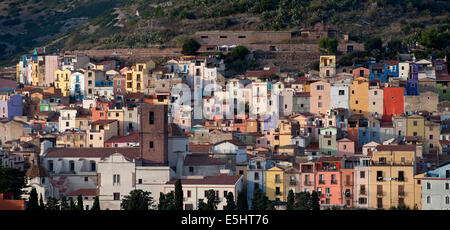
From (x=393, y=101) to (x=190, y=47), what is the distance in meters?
16.9

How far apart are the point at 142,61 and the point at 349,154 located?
2200 cm

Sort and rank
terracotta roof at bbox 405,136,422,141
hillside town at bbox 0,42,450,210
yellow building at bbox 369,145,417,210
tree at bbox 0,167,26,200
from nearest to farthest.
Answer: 1. tree at bbox 0,167,26,200
2. yellow building at bbox 369,145,417,210
3. hillside town at bbox 0,42,450,210
4. terracotta roof at bbox 405,136,422,141

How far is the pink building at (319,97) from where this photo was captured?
58.3 metres

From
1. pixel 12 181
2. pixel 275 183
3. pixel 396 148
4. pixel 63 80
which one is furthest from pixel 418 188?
pixel 63 80

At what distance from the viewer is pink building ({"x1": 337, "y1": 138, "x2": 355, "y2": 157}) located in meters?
51.5

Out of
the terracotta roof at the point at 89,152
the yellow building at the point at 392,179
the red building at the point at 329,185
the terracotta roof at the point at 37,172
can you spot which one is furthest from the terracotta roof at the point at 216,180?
the yellow building at the point at 392,179

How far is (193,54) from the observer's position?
7156 cm

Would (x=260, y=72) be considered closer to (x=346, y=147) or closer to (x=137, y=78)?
(x=137, y=78)

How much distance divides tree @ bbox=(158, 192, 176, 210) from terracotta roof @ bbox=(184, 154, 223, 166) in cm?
355

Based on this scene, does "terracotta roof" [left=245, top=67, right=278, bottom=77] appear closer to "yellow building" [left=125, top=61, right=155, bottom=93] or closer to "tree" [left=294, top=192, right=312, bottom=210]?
"yellow building" [left=125, top=61, right=155, bottom=93]

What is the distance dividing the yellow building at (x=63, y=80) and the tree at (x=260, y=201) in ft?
83.2

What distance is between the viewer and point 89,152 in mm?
48938

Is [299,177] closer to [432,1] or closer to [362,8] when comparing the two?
[362,8]

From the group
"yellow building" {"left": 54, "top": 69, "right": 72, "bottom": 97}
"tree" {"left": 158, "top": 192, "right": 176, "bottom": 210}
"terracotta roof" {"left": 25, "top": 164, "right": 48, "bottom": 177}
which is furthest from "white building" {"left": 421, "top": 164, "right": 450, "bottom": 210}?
"yellow building" {"left": 54, "top": 69, "right": 72, "bottom": 97}
